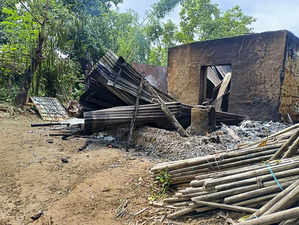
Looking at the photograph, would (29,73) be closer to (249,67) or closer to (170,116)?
(170,116)

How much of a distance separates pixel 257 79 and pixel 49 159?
5.74 meters

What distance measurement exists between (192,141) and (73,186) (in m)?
2.43

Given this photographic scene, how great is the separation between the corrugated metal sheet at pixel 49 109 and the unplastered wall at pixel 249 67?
17.3 ft

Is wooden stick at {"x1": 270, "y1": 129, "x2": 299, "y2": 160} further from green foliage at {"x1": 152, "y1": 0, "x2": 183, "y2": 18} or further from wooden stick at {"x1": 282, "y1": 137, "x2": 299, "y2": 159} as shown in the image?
green foliage at {"x1": 152, "y1": 0, "x2": 183, "y2": 18}

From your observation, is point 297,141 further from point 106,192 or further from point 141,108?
point 141,108

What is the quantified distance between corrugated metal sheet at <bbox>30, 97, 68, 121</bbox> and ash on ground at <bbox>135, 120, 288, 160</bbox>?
465 cm

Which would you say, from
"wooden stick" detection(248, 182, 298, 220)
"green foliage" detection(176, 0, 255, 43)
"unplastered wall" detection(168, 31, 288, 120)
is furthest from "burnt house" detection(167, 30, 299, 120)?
"green foliage" detection(176, 0, 255, 43)

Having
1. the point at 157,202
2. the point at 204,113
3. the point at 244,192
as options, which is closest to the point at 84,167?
the point at 157,202

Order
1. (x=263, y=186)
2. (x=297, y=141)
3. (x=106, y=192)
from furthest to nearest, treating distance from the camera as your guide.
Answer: (x=106, y=192), (x=297, y=141), (x=263, y=186)

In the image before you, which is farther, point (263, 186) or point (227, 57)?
point (227, 57)

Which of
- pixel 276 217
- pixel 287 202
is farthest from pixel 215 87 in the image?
pixel 276 217

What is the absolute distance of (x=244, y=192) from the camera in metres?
1.91

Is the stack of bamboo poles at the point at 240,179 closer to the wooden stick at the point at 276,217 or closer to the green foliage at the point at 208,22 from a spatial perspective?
the wooden stick at the point at 276,217

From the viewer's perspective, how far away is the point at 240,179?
2.03m
